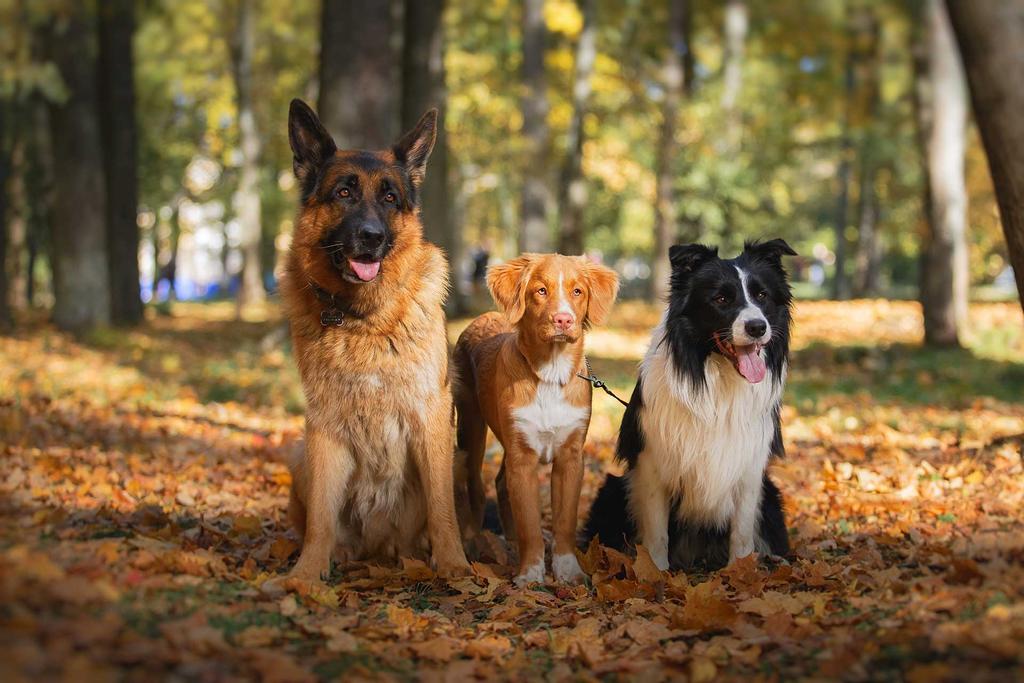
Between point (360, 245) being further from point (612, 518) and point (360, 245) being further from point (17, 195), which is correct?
point (17, 195)

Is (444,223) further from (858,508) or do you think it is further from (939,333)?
(858,508)

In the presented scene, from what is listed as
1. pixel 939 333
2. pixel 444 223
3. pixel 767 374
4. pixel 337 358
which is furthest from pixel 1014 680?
pixel 444 223

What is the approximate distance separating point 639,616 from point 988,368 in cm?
1105

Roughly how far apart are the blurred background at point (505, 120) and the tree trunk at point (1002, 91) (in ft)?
27.2

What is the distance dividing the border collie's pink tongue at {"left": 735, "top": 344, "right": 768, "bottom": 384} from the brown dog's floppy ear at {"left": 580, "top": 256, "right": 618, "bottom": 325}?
754 millimetres

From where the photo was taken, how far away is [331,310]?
5.49 metres

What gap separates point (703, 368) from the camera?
5.43m

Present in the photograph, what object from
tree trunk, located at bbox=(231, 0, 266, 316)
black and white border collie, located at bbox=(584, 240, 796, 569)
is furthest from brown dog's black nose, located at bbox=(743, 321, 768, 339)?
tree trunk, located at bbox=(231, 0, 266, 316)

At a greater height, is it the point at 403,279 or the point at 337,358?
the point at 403,279

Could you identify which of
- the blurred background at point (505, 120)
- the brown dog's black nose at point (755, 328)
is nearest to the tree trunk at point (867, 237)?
the blurred background at point (505, 120)

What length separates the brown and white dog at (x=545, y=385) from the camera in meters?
5.32

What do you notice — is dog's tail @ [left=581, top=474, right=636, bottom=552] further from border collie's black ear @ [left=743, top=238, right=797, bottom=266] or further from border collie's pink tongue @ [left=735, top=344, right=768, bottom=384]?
border collie's black ear @ [left=743, top=238, right=797, bottom=266]

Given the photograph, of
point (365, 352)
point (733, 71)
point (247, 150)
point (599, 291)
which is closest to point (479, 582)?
point (365, 352)

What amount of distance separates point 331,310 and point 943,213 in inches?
520
